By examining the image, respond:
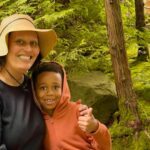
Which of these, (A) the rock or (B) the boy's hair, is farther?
(A) the rock

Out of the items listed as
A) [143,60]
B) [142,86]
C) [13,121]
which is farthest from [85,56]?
[13,121]

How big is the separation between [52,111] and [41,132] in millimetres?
227

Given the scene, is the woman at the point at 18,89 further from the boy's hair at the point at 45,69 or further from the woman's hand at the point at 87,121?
the woman's hand at the point at 87,121

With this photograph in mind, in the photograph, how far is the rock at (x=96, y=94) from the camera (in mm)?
5629

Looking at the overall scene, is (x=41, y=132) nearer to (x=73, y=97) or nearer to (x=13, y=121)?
(x=13, y=121)

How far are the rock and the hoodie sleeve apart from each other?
2976 millimetres

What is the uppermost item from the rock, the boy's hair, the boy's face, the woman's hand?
the boy's hair

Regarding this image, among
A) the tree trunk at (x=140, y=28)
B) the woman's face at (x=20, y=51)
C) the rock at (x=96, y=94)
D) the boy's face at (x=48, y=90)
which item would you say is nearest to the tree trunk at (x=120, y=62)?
the rock at (x=96, y=94)

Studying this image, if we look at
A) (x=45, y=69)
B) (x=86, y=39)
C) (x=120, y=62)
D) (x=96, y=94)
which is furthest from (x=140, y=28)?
(x=45, y=69)

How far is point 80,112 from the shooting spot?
249cm

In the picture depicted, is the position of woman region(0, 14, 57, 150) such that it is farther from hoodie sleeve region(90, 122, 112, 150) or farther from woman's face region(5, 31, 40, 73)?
hoodie sleeve region(90, 122, 112, 150)

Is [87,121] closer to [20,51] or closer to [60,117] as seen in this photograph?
[60,117]

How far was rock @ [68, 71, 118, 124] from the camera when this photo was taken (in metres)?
5.63

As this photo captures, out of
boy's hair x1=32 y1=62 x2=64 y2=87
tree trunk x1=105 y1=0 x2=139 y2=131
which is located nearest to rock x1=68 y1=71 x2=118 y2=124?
tree trunk x1=105 y1=0 x2=139 y2=131
